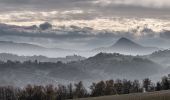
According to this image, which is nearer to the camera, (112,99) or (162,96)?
(162,96)

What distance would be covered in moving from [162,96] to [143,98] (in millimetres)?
8061

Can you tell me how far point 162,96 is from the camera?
128 m

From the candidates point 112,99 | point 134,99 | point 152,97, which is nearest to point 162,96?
point 152,97

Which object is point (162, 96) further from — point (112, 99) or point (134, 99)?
point (112, 99)

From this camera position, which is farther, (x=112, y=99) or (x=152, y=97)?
(x=112, y=99)

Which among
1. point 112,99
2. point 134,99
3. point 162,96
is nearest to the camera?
point 162,96

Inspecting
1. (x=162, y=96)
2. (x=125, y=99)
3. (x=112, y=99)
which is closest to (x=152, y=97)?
(x=162, y=96)

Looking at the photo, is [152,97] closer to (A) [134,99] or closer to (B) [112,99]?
(A) [134,99]

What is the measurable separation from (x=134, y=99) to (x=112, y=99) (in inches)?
673

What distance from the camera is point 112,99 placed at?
15450cm

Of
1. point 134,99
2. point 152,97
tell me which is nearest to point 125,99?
point 134,99

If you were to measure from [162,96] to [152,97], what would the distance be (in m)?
3.81

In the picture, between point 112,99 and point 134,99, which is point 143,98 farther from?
point 112,99

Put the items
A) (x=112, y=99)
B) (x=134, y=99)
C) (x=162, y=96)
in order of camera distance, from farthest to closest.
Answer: (x=112, y=99) < (x=134, y=99) < (x=162, y=96)
